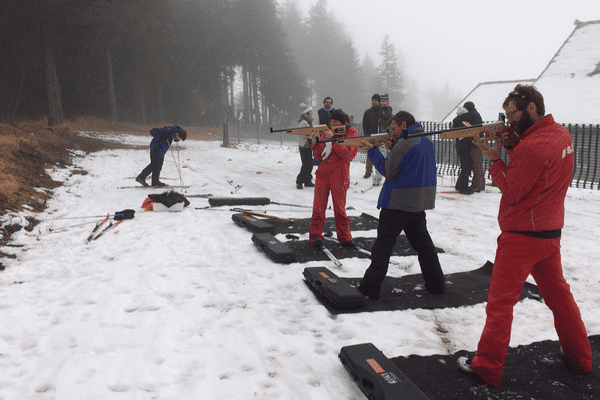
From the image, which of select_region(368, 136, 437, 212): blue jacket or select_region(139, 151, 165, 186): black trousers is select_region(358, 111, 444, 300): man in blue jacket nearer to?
select_region(368, 136, 437, 212): blue jacket

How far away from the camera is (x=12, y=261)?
5031mm

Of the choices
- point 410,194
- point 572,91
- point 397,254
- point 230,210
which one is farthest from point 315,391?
point 572,91

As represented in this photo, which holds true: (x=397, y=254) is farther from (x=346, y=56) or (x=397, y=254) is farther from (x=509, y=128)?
(x=346, y=56)

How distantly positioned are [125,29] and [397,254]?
28120 mm

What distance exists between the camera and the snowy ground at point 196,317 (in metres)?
2.82

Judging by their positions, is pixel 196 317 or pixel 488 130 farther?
pixel 196 317

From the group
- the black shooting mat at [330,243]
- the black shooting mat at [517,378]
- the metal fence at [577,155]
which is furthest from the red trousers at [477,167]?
the black shooting mat at [517,378]

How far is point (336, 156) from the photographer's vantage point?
552 centimetres

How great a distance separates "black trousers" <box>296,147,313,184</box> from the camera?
10523mm

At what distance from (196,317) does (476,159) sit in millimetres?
8743

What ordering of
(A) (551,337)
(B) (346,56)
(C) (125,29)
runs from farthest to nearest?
(B) (346,56)
(C) (125,29)
(A) (551,337)

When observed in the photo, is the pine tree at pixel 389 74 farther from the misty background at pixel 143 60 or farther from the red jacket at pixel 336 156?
the red jacket at pixel 336 156

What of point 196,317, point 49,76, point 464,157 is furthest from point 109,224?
point 49,76

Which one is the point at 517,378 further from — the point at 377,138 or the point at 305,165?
the point at 305,165
